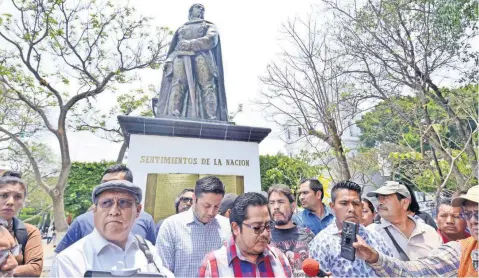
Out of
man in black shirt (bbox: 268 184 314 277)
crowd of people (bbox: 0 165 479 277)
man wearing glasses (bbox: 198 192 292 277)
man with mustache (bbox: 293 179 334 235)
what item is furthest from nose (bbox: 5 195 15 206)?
man with mustache (bbox: 293 179 334 235)

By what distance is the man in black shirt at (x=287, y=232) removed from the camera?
2.59m

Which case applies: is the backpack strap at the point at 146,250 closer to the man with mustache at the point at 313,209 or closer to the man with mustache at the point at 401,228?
the man with mustache at the point at 401,228

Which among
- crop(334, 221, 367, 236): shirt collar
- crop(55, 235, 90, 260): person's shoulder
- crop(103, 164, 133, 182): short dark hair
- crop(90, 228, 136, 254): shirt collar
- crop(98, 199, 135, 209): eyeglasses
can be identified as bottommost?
crop(55, 235, 90, 260): person's shoulder

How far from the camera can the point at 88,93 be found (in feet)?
40.4

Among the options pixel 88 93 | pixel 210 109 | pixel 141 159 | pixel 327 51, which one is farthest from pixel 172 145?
pixel 88 93

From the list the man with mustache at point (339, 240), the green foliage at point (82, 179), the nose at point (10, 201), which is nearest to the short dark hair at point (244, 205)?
the man with mustache at point (339, 240)

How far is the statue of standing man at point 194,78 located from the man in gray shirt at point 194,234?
296 centimetres

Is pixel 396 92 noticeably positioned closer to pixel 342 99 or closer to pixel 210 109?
pixel 342 99

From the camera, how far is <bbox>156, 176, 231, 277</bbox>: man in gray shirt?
2.43 metres

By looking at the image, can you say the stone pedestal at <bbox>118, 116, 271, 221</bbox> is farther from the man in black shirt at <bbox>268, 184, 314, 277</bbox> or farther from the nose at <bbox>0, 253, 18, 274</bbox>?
the nose at <bbox>0, 253, 18, 274</bbox>

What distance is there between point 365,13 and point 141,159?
6.26 m

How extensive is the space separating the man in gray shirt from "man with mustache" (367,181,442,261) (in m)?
1.23

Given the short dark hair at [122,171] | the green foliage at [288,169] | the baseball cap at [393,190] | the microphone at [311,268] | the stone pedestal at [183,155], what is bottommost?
the microphone at [311,268]

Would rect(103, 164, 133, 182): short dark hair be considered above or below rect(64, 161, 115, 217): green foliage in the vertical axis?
below
